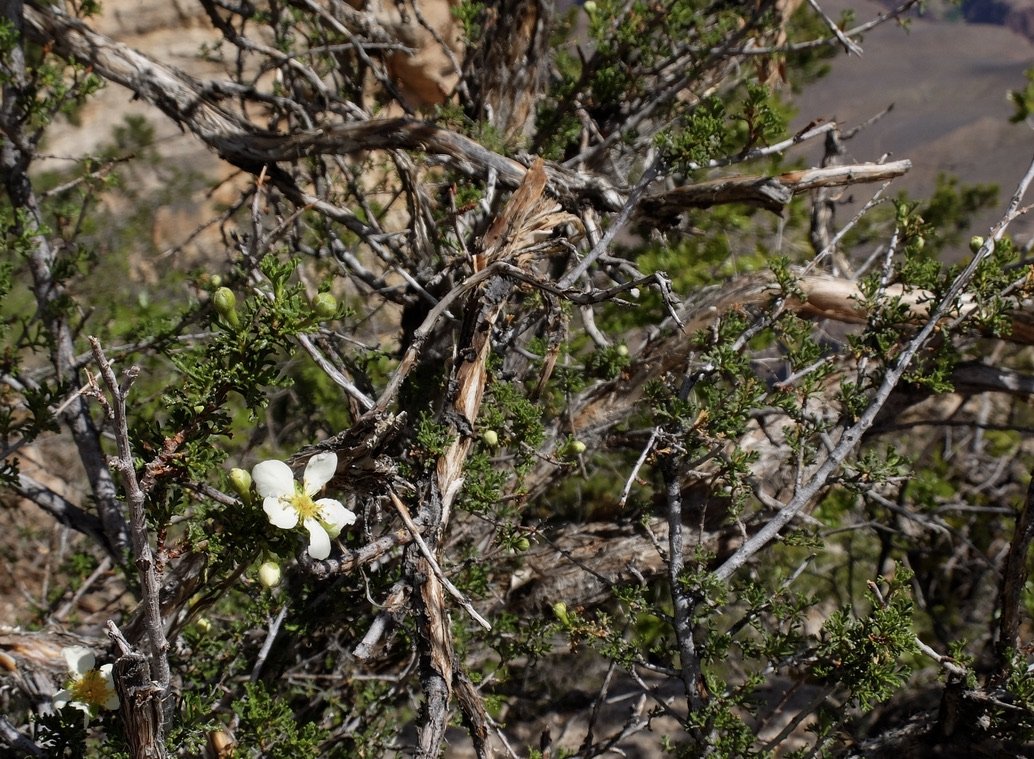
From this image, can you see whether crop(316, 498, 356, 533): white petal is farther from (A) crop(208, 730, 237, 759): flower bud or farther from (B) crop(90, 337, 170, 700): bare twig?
(A) crop(208, 730, 237, 759): flower bud

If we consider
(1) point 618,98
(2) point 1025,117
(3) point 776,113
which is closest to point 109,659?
(3) point 776,113

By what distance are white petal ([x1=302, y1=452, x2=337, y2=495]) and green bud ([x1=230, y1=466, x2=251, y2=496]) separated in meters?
0.11

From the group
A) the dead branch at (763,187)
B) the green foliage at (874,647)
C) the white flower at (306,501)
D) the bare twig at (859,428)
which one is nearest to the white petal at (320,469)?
the white flower at (306,501)

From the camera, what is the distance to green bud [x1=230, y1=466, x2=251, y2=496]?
157 cm

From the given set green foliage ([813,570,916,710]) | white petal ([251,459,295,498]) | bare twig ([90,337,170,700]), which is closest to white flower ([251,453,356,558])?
white petal ([251,459,295,498])

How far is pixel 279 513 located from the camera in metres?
1.56

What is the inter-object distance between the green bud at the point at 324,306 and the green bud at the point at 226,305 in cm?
15

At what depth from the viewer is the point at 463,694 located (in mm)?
1929

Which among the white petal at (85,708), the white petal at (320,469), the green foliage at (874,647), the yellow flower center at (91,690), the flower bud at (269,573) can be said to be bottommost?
the green foliage at (874,647)

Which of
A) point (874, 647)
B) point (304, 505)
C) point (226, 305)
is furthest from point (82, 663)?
point (874, 647)

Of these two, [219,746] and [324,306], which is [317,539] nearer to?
[324,306]

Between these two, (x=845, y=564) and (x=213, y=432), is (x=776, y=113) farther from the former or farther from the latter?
(x=845, y=564)

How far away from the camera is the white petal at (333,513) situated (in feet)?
5.38

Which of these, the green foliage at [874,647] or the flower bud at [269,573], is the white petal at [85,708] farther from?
the green foliage at [874,647]
